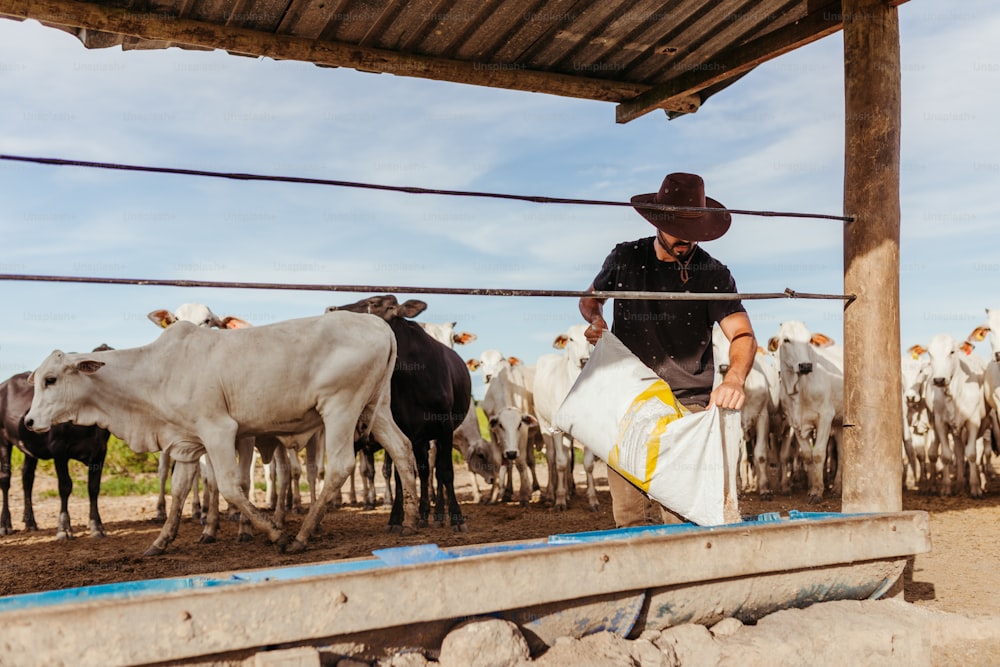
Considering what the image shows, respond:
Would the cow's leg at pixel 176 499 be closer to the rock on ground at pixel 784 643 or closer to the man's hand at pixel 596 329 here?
the man's hand at pixel 596 329

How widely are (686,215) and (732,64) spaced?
1.43 meters

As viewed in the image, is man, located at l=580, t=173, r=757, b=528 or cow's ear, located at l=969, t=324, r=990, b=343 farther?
cow's ear, located at l=969, t=324, r=990, b=343

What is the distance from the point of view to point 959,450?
12258mm

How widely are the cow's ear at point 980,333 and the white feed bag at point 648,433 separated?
962cm

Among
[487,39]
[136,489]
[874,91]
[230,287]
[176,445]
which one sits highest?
[487,39]

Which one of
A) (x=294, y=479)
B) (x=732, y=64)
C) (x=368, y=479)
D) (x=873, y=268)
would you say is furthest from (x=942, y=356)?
(x=294, y=479)

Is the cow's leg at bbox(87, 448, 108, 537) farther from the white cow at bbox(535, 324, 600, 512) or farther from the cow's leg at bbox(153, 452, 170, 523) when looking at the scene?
the white cow at bbox(535, 324, 600, 512)

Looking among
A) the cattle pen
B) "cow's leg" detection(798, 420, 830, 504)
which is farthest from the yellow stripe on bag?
"cow's leg" detection(798, 420, 830, 504)

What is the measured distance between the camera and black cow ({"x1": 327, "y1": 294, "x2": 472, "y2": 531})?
8.89m

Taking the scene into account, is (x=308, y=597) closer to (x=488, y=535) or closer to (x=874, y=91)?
(x=874, y=91)

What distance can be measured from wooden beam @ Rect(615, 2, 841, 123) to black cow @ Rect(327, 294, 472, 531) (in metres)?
3.53

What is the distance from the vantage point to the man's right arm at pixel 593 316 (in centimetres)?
488

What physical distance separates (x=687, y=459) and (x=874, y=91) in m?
2.22

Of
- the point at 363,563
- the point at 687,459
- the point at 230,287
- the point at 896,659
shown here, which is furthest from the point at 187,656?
the point at 896,659
